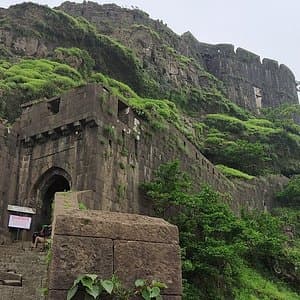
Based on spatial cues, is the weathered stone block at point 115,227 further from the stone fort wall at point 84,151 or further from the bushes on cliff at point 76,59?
the bushes on cliff at point 76,59

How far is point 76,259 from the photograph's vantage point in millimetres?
4293

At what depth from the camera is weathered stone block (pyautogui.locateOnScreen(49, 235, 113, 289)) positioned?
4227 millimetres

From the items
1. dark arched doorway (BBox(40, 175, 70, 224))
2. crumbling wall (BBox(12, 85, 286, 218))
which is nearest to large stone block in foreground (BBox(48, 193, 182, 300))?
crumbling wall (BBox(12, 85, 286, 218))

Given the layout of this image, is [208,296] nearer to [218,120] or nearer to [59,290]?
[59,290]

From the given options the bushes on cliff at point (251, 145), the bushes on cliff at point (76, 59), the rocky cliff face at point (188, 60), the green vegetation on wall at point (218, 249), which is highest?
the rocky cliff face at point (188, 60)

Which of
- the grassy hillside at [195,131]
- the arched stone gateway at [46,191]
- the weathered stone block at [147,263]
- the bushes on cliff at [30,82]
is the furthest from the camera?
the bushes on cliff at [30,82]

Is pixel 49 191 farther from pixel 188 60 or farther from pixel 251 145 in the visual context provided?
pixel 188 60

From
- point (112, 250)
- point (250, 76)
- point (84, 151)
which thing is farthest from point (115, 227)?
point (250, 76)

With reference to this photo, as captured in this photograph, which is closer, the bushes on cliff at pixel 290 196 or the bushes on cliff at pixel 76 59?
the bushes on cliff at pixel 290 196

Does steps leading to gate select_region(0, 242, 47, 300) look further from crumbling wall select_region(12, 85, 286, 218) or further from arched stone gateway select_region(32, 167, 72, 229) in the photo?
arched stone gateway select_region(32, 167, 72, 229)

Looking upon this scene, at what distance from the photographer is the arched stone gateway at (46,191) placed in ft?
54.1

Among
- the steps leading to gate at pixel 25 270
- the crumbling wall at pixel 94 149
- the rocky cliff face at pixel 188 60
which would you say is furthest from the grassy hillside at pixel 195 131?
the steps leading to gate at pixel 25 270

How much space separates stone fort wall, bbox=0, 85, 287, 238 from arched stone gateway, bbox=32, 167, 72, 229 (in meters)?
0.03

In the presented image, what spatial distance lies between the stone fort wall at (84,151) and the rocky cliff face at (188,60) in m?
33.9
